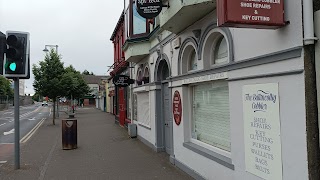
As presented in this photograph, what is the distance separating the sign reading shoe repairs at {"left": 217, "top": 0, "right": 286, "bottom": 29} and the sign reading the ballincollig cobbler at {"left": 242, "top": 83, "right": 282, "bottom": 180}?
913 millimetres

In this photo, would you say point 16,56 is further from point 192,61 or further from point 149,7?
point 192,61

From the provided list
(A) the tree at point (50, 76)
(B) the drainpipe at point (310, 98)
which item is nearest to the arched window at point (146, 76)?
(B) the drainpipe at point (310, 98)

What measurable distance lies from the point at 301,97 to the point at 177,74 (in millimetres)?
4744

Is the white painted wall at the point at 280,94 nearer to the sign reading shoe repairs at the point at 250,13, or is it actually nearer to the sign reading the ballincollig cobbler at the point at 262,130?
the sign reading the ballincollig cobbler at the point at 262,130

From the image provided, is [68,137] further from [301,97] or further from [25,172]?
[301,97]

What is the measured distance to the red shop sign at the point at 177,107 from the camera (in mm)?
8039

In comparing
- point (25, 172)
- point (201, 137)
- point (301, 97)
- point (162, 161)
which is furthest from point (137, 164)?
point (301, 97)

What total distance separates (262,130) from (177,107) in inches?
153

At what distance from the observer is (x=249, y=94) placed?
4785 millimetres

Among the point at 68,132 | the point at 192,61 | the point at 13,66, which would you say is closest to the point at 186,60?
the point at 192,61

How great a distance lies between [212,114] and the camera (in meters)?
Answer: 6.70

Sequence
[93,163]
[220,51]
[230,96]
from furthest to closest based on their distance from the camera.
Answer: [93,163], [220,51], [230,96]

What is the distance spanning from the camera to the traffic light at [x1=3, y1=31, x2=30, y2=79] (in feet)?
27.0

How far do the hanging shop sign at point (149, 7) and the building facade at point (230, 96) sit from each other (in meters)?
0.19
